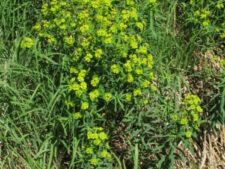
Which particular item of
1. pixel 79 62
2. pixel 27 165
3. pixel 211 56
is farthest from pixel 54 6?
pixel 211 56

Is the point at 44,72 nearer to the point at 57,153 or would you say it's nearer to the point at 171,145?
the point at 57,153

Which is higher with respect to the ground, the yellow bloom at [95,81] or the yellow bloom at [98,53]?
the yellow bloom at [98,53]

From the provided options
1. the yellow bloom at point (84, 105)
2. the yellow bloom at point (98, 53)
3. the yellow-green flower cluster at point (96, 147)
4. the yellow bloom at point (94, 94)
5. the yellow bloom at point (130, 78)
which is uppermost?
the yellow bloom at point (98, 53)

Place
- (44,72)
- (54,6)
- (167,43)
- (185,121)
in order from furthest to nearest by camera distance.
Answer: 1. (167,43)
2. (44,72)
3. (54,6)
4. (185,121)

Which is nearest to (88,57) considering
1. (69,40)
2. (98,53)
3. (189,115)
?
(98,53)

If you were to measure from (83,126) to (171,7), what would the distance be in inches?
47.3

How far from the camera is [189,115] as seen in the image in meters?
3.20

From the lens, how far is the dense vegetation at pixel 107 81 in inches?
126

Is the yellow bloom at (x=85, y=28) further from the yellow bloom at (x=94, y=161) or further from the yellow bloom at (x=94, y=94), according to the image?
the yellow bloom at (x=94, y=161)

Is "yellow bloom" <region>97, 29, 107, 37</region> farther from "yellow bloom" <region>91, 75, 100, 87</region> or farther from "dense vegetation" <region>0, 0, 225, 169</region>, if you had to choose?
"yellow bloom" <region>91, 75, 100, 87</region>

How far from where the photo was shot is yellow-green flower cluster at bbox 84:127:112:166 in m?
3.14

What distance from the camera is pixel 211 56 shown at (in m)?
3.97

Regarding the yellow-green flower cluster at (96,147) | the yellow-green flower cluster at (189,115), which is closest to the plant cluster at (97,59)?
the yellow-green flower cluster at (96,147)

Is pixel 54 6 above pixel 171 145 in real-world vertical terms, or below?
above
